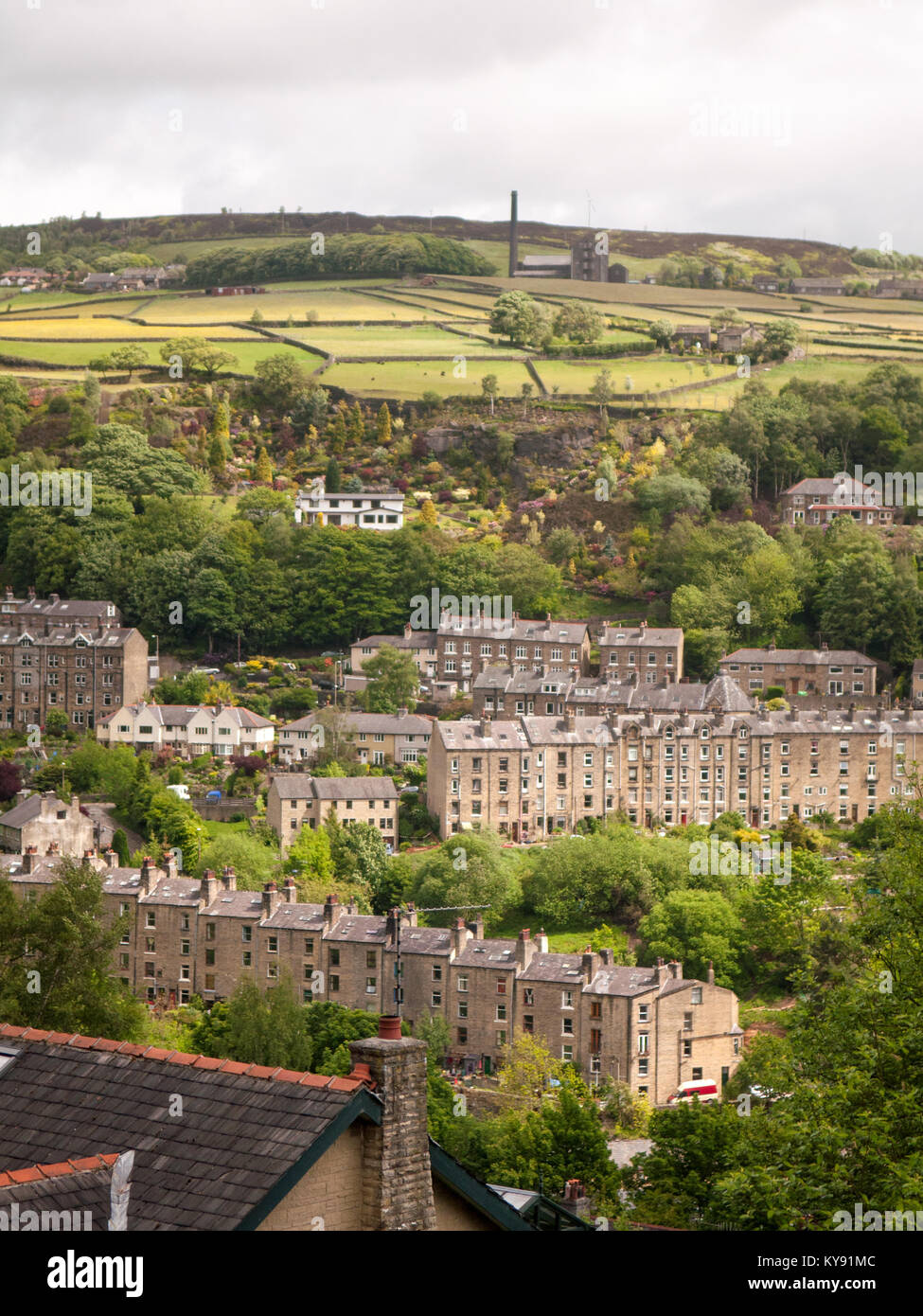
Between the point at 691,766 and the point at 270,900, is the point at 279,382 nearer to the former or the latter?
the point at 691,766

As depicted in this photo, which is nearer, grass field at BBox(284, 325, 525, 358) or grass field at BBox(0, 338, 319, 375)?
grass field at BBox(0, 338, 319, 375)

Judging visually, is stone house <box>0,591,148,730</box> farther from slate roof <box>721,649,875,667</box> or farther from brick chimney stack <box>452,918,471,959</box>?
brick chimney stack <box>452,918,471,959</box>

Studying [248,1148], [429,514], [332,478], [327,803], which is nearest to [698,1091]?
[327,803]

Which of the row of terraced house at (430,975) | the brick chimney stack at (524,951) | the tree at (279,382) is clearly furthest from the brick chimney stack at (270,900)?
the tree at (279,382)

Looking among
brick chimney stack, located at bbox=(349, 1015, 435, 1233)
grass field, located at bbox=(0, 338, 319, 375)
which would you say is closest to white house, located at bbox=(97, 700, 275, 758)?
grass field, located at bbox=(0, 338, 319, 375)

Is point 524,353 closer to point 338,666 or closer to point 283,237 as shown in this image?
point 338,666

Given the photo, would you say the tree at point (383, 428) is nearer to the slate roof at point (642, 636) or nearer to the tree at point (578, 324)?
the tree at point (578, 324)
